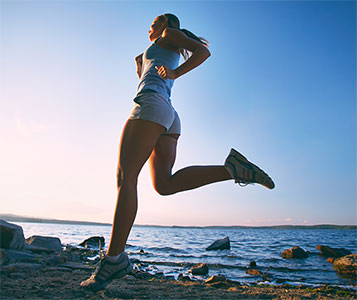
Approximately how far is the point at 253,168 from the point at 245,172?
97 mm

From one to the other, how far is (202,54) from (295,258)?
36.8ft

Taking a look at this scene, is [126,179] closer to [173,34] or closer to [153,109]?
[153,109]

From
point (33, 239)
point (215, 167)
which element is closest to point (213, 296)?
point (215, 167)

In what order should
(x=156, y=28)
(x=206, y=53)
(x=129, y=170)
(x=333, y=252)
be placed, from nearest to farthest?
(x=129, y=170), (x=206, y=53), (x=156, y=28), (x=333, y=252)

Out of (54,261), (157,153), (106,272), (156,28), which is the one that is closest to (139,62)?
(156,28)

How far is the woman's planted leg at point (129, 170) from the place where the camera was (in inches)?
80.7

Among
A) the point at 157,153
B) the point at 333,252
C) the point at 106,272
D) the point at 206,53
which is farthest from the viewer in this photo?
the point at 333,252

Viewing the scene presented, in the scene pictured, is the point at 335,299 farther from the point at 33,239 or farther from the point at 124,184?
the point at 33,239

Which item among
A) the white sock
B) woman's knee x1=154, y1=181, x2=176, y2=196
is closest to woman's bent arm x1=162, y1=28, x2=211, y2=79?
woman's knee x1=154, y1=181, x2=176, y2=196

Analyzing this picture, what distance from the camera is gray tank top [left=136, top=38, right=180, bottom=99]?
2.29 m

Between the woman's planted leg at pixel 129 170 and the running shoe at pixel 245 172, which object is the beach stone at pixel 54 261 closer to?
the woman's planted leg at pixel 129 170

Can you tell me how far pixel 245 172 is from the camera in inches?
85.4

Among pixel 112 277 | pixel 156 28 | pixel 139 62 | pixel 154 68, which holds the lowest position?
pixel 112 277

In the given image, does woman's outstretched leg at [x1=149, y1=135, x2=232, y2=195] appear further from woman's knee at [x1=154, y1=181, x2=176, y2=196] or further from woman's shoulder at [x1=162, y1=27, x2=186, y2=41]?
woman's shoulder at [x1=162, y1=27, x2=186, y2=41]
